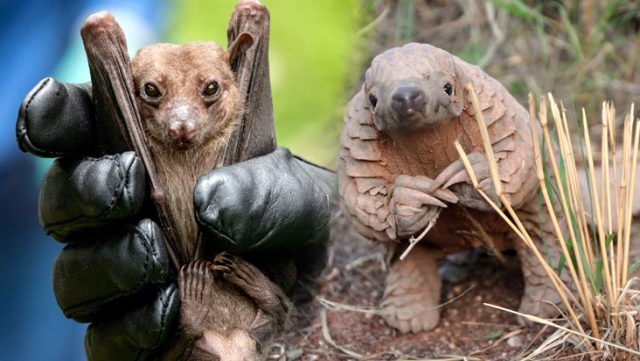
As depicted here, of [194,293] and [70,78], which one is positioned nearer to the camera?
[194,293]

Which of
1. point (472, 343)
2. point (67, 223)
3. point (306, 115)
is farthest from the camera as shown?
point (306, 115)

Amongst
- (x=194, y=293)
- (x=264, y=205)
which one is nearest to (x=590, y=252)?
(x=264, y=205)

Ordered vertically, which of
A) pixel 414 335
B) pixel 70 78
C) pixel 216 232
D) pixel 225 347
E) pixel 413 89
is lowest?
pixel 414 335

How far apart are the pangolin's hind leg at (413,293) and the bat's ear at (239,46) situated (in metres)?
0.60

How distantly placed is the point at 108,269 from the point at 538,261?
89 centimetres

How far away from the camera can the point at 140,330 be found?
1.59 meters

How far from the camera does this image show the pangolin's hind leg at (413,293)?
1.98m

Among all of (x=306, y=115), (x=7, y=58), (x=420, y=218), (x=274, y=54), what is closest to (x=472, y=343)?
(x=420, y=218)

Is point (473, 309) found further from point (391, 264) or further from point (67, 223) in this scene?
point (67, 223)

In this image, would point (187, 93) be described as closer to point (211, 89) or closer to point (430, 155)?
point (211, 89)

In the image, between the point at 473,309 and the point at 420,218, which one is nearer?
the point at 420,218

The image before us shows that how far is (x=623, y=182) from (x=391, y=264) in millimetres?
549

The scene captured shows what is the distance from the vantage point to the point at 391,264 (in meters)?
2.02

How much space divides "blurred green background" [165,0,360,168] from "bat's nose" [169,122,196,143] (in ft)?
2.10
